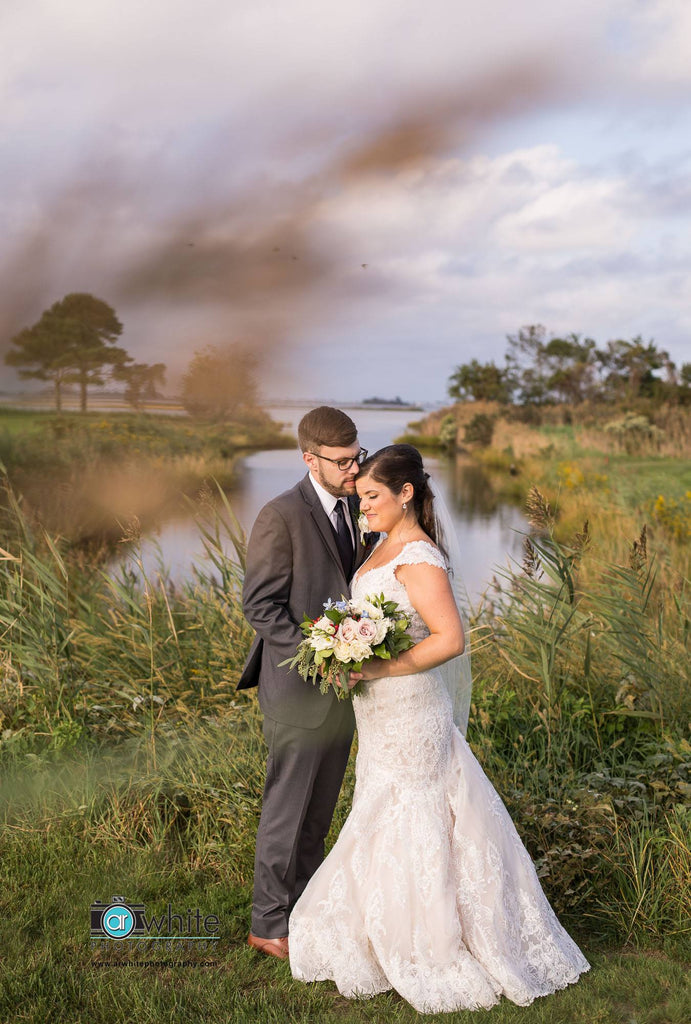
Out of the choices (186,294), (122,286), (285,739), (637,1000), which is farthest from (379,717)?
(122,286)

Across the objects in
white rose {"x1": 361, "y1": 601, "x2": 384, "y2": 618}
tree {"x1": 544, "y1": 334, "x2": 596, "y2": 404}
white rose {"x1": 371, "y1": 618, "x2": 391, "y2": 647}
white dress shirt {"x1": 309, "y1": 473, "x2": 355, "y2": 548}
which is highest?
tree {"x1": 544, "y1": 334, "x2": 596, "y2": 404}

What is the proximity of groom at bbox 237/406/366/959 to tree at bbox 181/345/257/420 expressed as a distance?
358 centimetres

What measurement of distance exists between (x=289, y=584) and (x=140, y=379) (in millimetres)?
7078

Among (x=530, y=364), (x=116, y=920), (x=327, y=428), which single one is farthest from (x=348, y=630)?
(x=530, y=364)

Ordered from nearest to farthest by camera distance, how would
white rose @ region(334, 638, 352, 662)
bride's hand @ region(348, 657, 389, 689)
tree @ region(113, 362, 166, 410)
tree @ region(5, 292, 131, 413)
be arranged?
white rose @ region(334, 638, 352, 662) < bride's hand @ region(348, 657, 389, 689) < tree @ region(113, 362, 166, 410) < tree @ region(5, 292, 131, 413)

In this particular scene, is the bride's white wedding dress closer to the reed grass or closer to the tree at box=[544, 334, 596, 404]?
the reed grass

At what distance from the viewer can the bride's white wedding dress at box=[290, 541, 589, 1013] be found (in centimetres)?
302

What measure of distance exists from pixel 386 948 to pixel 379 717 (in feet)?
2.66

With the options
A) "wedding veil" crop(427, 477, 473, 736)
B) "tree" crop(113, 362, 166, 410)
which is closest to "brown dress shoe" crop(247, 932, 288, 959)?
"wedding veil" crop(427, 477, 473, 736)

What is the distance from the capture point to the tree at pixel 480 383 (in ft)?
71.1

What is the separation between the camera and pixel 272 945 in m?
3.36

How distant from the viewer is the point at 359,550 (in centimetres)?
356

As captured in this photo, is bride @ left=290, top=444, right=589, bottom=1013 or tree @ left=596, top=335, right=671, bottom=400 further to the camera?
tree @ left=596, top=335, right=671, bottom=400

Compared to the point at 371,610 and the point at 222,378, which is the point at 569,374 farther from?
the point at 371,610
